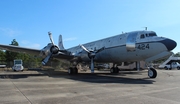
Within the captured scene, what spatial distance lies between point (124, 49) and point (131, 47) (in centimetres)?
96

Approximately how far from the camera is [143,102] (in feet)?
18.0

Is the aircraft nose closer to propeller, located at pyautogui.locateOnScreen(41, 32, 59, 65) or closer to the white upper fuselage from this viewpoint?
the white upper fuselage

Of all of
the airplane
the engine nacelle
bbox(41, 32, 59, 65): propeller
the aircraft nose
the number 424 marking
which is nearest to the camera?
the aircraft nose

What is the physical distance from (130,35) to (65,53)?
750 centimetres

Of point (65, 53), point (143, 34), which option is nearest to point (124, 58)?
point (143, 34)

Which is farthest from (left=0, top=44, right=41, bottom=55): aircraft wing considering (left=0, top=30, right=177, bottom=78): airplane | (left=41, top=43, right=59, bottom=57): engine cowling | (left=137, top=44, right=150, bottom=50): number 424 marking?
(left=137, top=44, right=150, bottom=50): number 424 marking

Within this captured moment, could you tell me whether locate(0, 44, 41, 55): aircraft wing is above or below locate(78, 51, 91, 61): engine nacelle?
above

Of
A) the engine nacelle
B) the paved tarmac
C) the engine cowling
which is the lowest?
the paved tarmac

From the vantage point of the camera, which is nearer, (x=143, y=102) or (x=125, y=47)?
(x=143, y=102)

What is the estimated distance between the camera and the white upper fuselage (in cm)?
1276

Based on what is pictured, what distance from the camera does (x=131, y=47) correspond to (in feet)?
47.8

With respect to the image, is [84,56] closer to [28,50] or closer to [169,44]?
[28,50]

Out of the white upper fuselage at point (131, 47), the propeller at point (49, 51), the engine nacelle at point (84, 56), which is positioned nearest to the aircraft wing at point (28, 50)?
the propeller at point (49, 51)

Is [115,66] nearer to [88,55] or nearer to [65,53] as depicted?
[88,55]
